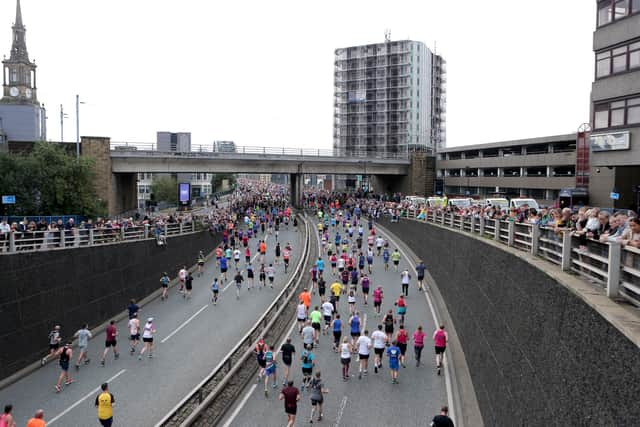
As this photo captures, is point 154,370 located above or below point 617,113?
below

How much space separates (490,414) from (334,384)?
497 centimetres

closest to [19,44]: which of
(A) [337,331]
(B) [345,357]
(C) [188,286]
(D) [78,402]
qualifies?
(C) [188,286]

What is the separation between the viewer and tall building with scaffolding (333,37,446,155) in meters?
104

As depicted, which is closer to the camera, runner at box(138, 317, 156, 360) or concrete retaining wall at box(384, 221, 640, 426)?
concrete retaining wall at box(384, 221, 640, 426)

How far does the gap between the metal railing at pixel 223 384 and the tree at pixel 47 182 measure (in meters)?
21.7

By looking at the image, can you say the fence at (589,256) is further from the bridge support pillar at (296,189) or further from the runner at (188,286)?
the bridge support pillar at (296,189)

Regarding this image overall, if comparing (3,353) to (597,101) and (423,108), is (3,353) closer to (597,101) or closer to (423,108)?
(597,101)

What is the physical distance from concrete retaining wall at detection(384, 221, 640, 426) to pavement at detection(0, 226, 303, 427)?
8253 mm

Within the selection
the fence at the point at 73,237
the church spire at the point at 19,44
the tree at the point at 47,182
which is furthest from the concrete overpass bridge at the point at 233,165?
the church spire at the point at 19,44

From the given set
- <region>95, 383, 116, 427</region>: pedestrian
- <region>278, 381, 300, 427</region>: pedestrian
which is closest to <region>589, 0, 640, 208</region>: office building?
<region>278, 381, 300, 427</region>: pedestrian

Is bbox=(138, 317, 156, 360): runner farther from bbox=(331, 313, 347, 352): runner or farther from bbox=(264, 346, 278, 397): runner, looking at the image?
bbox=(331, 313, 347, 352): runner

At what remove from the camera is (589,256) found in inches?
327

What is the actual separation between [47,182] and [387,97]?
8089 cm

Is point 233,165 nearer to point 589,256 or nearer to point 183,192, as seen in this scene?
point 183,192
